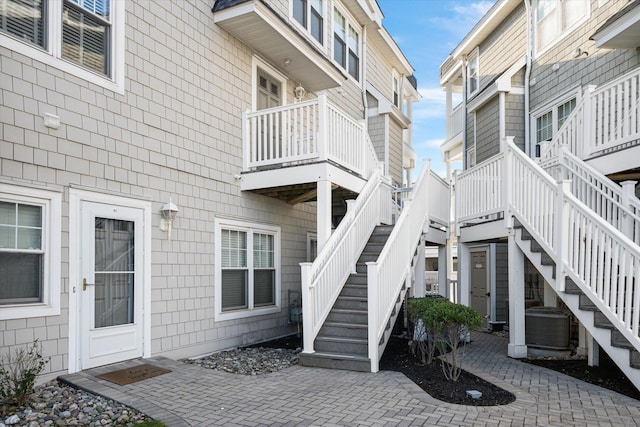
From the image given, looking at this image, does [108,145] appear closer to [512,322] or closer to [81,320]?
[81,320]

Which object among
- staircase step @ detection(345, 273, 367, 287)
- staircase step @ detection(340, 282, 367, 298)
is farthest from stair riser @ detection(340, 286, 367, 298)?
staircase step @ detection(345, 273, 367, 287)

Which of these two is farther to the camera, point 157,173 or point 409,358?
point 409,358

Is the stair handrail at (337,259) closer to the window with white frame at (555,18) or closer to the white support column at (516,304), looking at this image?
the white support column at (516,304)

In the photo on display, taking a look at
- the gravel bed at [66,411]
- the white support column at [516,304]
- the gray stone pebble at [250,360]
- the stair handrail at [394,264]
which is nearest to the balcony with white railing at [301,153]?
the stair handrail at [394,264]

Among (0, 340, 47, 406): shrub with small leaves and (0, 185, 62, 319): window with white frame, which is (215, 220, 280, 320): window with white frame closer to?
(0, 185, 62, 319): window with white frame

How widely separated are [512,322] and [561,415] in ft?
10.8

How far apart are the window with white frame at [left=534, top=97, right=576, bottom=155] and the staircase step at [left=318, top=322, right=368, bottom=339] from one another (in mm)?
7519

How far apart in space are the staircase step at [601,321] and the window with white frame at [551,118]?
6.34 metres

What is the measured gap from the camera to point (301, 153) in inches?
328

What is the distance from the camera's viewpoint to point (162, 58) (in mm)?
7062

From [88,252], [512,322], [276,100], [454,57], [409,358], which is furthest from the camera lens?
[454,57]

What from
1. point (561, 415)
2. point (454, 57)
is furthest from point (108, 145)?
point (454, 57)


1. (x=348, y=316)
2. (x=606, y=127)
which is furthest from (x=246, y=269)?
(x=606, y=127)

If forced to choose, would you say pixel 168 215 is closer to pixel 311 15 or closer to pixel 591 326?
pixel 591 326
